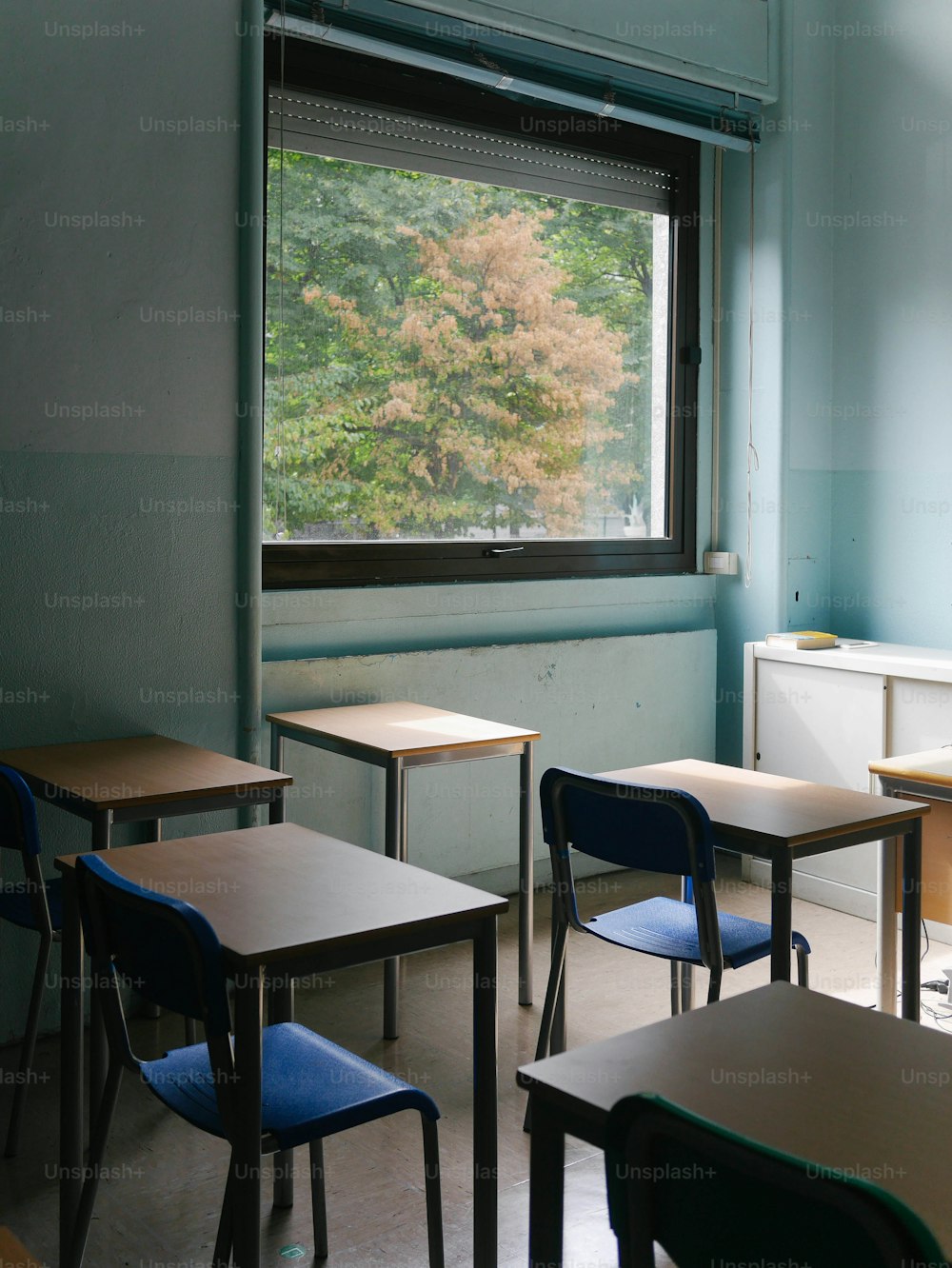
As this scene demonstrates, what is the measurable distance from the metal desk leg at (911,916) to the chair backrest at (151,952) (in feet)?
5.06

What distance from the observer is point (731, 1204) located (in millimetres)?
1023

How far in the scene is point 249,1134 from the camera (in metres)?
1.65

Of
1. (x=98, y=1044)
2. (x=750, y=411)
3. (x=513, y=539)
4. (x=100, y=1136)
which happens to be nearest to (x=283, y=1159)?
(x=98, y=1044)

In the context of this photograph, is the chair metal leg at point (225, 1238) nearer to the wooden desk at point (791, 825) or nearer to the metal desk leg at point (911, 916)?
the wooden desk at point (791, 825)

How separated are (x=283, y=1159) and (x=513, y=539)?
2452 millimetres

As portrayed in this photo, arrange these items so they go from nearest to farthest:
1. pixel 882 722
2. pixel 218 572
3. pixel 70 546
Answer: pixel 70 546 → pixel 218 572 → pixel 882 722

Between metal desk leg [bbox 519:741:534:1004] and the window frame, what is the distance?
0.96 m

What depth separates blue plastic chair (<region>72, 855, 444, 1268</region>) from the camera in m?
1.66

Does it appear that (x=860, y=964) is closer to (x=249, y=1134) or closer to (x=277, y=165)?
(x=249, y=1134)

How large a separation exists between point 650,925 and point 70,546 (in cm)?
173

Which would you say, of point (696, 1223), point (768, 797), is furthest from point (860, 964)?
point (696, 1223)

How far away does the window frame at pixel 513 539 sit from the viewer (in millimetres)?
3756

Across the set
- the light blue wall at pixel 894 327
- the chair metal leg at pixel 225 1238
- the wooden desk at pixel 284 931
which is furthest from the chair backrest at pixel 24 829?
the light blue wall at pixel 894 327

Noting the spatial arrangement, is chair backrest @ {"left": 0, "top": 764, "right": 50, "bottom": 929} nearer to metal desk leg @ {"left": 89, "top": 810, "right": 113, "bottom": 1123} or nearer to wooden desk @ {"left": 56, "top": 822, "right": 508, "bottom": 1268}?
metal desk leg @ {"left": 89, "top": 810, "right": 113, "bottom": 1123}
